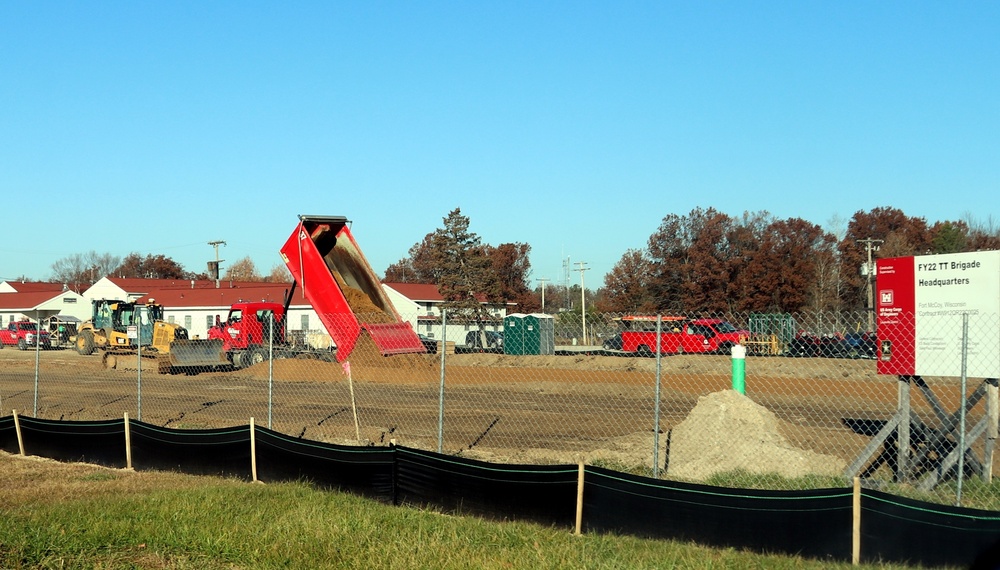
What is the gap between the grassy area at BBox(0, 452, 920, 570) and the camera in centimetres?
716

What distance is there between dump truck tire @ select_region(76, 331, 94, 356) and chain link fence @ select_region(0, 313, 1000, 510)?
1875 mm

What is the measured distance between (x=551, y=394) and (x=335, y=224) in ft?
27.3

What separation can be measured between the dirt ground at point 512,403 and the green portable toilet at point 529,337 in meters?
3.93

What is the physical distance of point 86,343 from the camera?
41312 mm

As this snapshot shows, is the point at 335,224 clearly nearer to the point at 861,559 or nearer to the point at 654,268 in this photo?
the point at 861,559

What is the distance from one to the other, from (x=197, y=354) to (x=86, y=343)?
551 inches

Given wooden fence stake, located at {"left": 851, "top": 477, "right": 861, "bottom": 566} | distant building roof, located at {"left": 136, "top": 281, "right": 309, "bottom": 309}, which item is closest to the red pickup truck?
distant building roof, located at {"left": 136, "top": 281, "right": 309, "bottom": 309}

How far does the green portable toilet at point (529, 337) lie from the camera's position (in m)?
37.8

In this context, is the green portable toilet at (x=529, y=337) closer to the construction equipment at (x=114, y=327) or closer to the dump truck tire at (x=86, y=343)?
the construction equipment at (x=114, y=327)

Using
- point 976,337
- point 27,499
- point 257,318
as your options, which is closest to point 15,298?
point 257,318

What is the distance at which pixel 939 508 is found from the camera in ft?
22.0

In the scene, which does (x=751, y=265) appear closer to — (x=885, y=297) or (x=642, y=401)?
(x=642, y=401)

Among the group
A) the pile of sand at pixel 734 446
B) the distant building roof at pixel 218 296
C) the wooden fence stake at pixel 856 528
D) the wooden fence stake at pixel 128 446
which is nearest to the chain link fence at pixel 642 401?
the pile of sand at pixel 734 446

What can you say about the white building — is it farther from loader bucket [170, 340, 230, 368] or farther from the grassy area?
the grassy area
